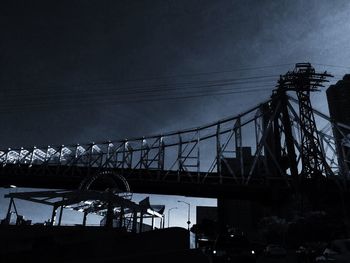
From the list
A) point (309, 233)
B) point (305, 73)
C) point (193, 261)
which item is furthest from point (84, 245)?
point (305, 73)

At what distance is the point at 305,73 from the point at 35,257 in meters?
67.2

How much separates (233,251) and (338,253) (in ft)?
25.8

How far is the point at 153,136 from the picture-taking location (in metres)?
98.7

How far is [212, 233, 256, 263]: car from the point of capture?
2017 cm

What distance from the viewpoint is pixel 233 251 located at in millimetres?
20531

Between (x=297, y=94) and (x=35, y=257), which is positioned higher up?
(x=297, y=94)

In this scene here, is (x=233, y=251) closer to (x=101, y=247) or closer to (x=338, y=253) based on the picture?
(x=338, y=253)

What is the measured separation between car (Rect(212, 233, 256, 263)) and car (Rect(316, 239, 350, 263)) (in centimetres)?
604

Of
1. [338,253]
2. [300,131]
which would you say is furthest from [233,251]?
[300,131]

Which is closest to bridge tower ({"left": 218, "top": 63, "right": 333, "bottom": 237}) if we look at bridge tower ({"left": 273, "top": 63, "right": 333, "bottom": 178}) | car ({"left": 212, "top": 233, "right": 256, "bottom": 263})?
bridge tower ({"left": 273, "top": 63, "right": 333, "bottom": 178})

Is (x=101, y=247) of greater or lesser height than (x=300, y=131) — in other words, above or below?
below

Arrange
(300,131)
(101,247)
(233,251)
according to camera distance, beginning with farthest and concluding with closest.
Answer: (300,131) → (233,251) → (101,247)

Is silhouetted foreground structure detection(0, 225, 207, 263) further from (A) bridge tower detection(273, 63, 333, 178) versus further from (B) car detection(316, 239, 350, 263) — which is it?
(A) bridge tower detection(273, 63, 333, 178)

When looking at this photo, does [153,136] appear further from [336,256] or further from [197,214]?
[336,256]
